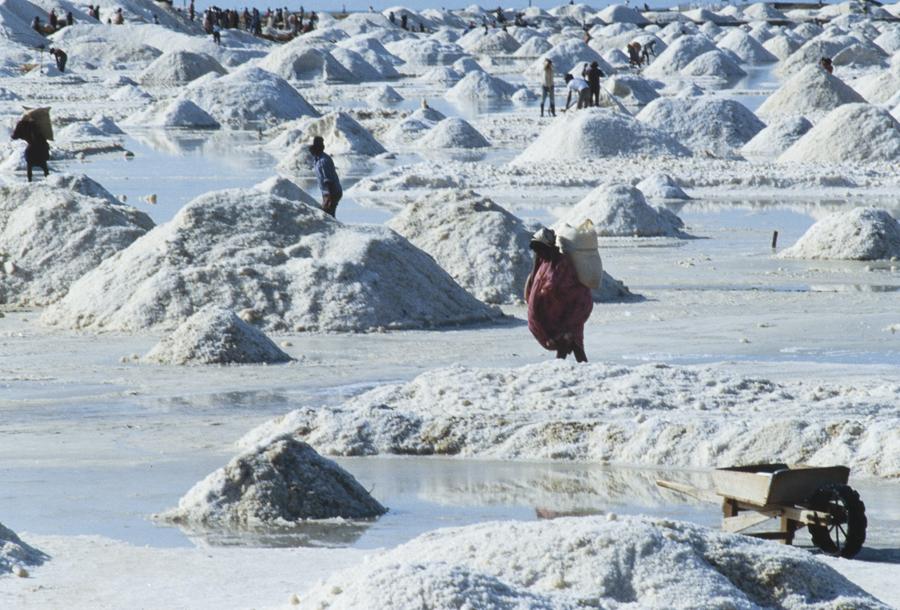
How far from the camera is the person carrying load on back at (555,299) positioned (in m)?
8.55

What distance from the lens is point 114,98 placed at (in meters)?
37.2

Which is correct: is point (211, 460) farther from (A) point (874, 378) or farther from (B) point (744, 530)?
(A) point (874, 378)

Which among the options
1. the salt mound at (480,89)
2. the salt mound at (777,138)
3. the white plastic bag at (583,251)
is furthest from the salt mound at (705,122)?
the white plastic bag at (583,251)

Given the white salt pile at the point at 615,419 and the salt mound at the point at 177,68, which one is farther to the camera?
the salt mound at the point at 177,68

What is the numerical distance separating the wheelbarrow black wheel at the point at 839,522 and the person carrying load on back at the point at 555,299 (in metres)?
3.22

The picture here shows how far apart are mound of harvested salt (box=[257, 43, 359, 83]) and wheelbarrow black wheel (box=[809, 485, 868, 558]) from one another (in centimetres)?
4033

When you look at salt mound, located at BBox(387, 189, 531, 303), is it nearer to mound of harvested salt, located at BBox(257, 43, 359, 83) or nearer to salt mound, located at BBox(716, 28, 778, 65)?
mound of harvested salt, located at BBox(257, 43, 359, 83)

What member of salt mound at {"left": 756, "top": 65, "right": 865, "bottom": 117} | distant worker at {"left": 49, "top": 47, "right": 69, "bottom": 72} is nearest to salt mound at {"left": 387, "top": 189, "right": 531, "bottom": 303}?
salt mound at {"left": 756, "top": 65, "right": 865, "bottom": 117}

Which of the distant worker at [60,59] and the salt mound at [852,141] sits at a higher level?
the distant worker at [60,59]

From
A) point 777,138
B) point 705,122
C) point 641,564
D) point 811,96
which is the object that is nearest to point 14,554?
point 641,564

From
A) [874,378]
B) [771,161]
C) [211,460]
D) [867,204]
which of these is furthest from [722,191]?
[211,460]

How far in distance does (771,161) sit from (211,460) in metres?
17.7

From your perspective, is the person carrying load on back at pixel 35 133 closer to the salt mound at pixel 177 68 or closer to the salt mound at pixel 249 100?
the salt mound at pixel 249 100

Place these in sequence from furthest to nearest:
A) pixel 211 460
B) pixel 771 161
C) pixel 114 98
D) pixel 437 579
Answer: pixel 114 98 < pixel 771 161 < pixel 211 460 < pixel 437 579
